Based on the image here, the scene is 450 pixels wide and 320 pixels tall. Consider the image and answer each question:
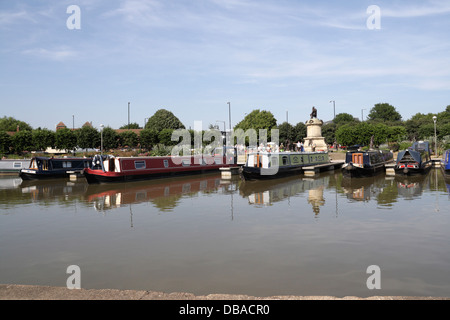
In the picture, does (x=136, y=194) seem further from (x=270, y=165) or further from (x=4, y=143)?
(x=4, y=143)

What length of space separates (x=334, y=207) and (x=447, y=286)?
7.96m

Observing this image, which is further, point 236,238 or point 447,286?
point 236,238

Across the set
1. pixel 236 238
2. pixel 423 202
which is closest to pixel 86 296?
pixel 236 238

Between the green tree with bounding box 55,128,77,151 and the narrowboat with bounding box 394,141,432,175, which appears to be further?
the green tree with bounding box 55,128,77,151

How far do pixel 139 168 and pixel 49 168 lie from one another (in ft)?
26.2

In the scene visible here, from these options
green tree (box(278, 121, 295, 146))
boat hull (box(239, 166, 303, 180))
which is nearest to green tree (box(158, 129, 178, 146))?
green tree (box(278, 121, 295, 146))

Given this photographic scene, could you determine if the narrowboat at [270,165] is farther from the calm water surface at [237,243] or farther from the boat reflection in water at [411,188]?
the boat reflection in water at [411,188]

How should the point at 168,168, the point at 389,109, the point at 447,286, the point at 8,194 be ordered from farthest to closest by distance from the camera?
the point at 389,109
the point at 168,168
the point at 8,194
the point at 447,286

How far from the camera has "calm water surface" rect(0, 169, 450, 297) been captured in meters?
6.66

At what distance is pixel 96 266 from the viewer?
766 centimetres

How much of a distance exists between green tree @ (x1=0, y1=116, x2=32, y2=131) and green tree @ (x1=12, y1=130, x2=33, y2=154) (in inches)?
1715

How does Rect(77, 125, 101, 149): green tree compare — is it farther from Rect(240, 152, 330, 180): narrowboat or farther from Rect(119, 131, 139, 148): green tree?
Rect(240, 152, 330, 180): narrowboat

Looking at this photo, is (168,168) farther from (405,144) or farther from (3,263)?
(405,144)

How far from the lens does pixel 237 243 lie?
30.1 feet
